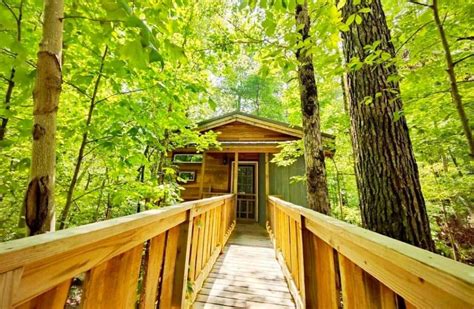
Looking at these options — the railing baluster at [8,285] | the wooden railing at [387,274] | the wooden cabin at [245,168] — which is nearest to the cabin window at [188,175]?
the wooden cabin at [245,168]

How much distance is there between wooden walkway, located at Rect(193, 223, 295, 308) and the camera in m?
2.73

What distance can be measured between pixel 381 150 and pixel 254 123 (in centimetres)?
714

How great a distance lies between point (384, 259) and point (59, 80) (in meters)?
1.52

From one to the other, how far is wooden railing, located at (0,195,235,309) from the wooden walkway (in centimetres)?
105

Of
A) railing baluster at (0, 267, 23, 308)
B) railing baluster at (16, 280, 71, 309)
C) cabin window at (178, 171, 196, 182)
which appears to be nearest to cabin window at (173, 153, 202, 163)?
cabin window at (178, 171, 196, 182)

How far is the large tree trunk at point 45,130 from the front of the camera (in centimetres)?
90

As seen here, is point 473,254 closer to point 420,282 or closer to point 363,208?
point 363,208

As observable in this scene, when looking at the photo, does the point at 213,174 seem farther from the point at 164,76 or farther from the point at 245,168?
the point at 164,76

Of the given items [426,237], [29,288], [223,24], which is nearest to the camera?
[29,288]

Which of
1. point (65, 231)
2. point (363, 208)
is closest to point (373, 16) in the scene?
point (363, 208)

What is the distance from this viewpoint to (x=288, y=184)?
28.0 feet

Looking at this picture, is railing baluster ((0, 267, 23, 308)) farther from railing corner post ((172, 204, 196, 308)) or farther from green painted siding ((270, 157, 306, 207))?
green painted siding ((270, 157, 306, 207))

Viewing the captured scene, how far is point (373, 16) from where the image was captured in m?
2.23

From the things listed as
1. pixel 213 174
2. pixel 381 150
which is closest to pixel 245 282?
pixel 381 150
